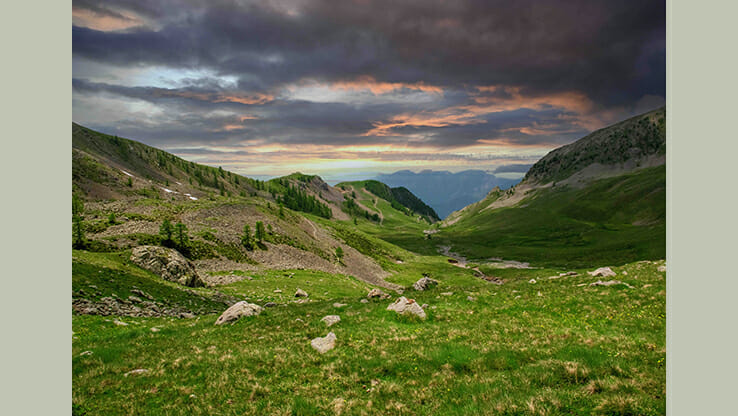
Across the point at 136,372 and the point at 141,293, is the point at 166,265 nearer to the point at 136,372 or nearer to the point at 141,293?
the point at 141,293

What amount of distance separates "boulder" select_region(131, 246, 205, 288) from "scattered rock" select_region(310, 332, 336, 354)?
30.6 m

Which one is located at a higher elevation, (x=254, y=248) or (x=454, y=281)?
(x=254, y=248)

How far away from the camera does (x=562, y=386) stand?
9.73 metres

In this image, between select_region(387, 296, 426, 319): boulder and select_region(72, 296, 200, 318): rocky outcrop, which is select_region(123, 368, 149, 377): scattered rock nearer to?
select_region(387, 296, 426, 319): boulder

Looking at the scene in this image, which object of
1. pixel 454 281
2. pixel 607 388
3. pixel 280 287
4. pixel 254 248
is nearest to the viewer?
pixel 607 388

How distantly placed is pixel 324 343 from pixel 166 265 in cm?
3374

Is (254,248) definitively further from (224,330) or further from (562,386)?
(562,386)

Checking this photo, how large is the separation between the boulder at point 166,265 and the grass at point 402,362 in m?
16.7

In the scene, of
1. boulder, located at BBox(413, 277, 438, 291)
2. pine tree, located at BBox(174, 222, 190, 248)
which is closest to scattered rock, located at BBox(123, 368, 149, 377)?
boulder, located at BBox(413, 277, 438, 291)

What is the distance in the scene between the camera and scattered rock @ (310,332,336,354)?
48.8ft

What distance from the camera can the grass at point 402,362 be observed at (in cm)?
949

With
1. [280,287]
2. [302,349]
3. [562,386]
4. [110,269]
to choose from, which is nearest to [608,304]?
[562,386]

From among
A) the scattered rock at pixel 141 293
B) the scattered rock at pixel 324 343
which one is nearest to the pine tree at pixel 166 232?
the scattered rock at pixel 141 293

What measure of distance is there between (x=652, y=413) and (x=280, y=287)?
44155 millimetres
